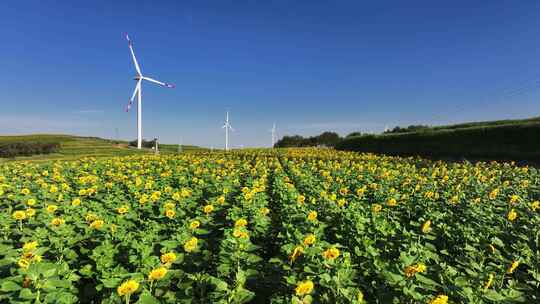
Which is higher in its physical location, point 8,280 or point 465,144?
point 465,144

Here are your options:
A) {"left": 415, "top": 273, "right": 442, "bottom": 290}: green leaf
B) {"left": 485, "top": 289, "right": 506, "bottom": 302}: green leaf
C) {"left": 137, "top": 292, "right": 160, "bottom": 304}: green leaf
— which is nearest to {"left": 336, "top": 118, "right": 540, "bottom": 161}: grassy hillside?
{"left": 485, "top": 289, "right": 506, "bottom": 302}: green leaf

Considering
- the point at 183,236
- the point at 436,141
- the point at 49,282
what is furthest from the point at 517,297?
the point at 436,141

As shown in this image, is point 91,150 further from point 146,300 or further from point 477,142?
point 146,300

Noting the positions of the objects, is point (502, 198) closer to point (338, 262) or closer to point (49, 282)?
point (338, 262)

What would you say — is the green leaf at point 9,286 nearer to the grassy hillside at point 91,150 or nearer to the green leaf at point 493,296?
the green leaf at point 493,296

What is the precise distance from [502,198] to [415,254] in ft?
17.8

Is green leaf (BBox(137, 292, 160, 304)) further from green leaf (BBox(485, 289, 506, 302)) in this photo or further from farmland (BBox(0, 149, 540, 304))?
green leaf (BBox(485, 289, 506, 302))

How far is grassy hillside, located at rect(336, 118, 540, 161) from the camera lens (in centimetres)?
2188

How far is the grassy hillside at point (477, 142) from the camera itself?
2188cm

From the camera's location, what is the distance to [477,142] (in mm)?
25500

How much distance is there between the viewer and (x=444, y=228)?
509 centimetres

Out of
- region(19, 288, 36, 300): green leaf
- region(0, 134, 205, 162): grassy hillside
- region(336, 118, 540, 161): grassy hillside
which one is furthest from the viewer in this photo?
region(0, 134, 205, 162): grassy hillside

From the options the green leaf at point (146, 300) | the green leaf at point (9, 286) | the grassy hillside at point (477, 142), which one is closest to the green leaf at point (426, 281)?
the green leaf at point (146, 300)

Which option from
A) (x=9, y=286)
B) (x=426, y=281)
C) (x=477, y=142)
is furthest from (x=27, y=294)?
(x=477, y=142)
